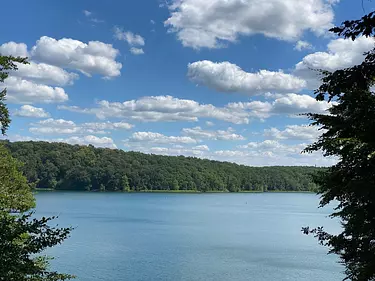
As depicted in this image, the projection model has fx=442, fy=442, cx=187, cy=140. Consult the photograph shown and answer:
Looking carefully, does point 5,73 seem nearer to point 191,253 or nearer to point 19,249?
point 19,249

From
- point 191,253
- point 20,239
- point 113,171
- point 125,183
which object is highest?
point 113,171

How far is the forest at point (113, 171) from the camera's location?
130 meters

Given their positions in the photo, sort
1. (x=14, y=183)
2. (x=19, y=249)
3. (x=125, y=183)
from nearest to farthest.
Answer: (x=19, y=249) → (x=14, y=183) → (x=125, y=183)

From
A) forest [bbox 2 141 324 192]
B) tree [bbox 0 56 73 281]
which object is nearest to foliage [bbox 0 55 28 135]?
tree [bbox 0 56 73 281]

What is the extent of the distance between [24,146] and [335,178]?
133850 millimetres

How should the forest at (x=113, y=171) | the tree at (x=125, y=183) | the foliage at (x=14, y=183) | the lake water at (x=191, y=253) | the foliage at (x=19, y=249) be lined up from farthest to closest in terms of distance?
the tree at (x=125, y=183) < the forest at (x=113, y=171) < the lake water at (x=191, y=253) < the foliage at (x=14, y=183) < the foliage at (x=19, y=249)

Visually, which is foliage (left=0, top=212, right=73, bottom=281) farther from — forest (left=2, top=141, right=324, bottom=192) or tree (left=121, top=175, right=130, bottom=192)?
tree (left=121, top=175, right=130, bottom=192)

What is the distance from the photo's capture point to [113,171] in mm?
132000

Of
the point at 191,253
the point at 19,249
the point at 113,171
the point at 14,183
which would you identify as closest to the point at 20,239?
the point at 19,249

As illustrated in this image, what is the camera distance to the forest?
130m

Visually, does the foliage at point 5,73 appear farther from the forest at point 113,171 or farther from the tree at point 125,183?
the tree at point 125,183

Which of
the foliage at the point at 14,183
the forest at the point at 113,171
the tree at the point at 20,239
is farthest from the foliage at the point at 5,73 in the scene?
the forest at the point at 113,171

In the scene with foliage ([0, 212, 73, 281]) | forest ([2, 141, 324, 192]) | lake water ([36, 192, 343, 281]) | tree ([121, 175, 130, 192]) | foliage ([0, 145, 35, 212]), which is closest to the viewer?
foliage ([0, 212, 73, 281])

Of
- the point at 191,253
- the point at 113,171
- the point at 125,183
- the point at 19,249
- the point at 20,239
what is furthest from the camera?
the point at 125,183
